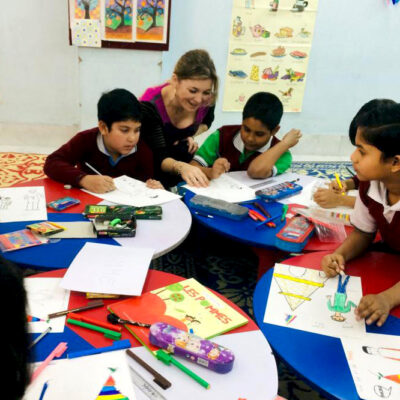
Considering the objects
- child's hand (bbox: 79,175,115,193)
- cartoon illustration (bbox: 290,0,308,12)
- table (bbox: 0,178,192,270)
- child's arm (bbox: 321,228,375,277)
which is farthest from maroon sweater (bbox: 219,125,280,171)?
cartoon illustration (bbox: 290,0,308,12)

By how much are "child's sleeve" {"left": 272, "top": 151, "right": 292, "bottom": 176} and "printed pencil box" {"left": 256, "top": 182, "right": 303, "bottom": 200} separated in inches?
6.9

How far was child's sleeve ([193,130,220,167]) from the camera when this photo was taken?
6.95 feet

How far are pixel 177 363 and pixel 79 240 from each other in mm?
595

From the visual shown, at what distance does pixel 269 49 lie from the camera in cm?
379

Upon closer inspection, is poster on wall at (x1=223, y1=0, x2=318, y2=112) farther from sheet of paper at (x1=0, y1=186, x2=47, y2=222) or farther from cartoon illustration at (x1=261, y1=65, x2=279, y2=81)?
sheet of paper at (x1=0, y1=186, x2=47, y2=222)

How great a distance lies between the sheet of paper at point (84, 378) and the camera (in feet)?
2.38

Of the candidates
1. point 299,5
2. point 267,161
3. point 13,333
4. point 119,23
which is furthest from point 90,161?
point 299,5

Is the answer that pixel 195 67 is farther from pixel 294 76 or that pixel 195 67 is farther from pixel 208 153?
pixel 294 76

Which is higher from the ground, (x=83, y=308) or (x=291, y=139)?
(x=291, y=139)

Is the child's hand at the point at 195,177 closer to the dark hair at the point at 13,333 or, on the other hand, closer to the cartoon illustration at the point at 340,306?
the cartoon illustration at the point at 340,306

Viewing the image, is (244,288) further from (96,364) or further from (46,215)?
(96,364)

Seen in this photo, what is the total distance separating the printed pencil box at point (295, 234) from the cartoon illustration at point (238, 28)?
262cm

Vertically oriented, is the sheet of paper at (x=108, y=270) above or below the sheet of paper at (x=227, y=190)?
above

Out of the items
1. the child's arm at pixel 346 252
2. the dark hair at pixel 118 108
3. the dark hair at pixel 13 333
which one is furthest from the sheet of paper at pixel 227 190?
the dark hair at pixel 13 333
